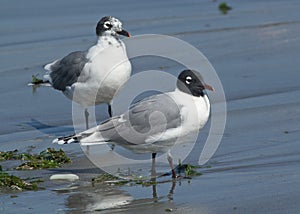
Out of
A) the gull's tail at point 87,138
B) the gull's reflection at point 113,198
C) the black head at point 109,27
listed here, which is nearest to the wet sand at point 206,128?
the gull's reflection at point 113,198

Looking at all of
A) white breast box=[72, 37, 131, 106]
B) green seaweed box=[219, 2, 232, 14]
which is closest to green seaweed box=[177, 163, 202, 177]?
white breast box=[72, 37, 131, 106]

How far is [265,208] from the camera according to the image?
18.4ft

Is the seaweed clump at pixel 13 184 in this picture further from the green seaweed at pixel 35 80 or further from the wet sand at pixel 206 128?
the green seaweed at pixel 35 80

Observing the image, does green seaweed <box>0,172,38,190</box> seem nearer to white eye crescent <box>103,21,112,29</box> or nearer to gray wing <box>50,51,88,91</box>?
gray wing <box>50,51,88,91</box>

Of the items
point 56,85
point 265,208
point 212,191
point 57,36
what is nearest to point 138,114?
point 212,191

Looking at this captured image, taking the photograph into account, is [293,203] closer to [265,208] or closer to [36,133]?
[265,208]

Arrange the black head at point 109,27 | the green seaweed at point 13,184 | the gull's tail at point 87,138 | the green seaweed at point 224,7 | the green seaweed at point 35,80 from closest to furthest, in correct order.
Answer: the green seaweed at point 13,184
the gull's tail at point 87,138
the black head at point 109,27
the green seaweed at point 35,80
the green seaweed at point 224,7

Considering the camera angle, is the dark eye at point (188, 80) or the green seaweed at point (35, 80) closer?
the dark eye at point (188, 80)

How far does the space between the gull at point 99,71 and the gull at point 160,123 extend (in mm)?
1465

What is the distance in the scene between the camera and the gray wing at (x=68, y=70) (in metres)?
8.65

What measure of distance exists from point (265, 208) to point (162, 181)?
4.04 feet

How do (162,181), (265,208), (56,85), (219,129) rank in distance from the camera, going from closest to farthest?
(265,208)
(162,181)
(219,129)
(56,85)

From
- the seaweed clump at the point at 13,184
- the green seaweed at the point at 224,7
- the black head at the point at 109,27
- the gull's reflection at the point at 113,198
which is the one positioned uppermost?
the green seaweed at the point at 224,7

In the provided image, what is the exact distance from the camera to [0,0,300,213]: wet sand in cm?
605
